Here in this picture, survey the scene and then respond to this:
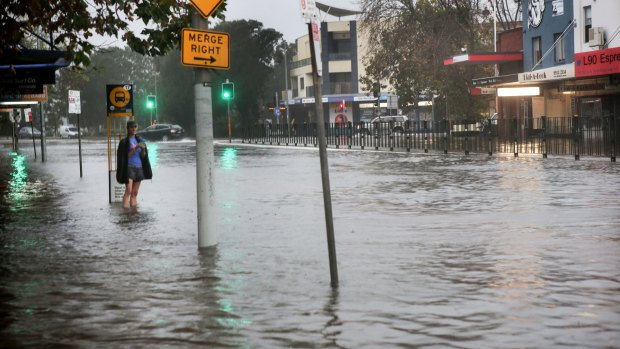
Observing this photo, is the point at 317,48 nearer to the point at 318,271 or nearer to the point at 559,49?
the point at 318,271

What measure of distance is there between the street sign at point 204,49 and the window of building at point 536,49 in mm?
44464

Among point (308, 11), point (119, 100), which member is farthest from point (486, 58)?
point (308, 11)

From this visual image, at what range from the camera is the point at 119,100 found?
70.9 feet

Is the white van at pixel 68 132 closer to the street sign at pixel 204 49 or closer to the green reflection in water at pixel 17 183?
the green reflection in water at pixel 17 183

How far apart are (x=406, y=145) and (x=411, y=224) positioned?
3187 centimetres

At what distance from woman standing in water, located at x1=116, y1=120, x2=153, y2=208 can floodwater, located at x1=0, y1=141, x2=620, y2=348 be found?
1.24ft

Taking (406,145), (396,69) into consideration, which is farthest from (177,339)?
(396,69)

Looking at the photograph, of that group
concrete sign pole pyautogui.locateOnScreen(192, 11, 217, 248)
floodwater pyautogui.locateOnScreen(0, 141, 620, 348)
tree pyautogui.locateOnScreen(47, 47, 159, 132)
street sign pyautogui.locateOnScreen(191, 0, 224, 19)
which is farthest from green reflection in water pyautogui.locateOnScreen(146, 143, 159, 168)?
tree pyautogui.locateOnScreen(47, 47, 159, 132)

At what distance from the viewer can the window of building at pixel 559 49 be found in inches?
1997

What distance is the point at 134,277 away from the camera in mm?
9984

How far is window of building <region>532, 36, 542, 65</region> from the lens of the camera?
54.3 m

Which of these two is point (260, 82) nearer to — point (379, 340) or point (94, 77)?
point (94, 77)

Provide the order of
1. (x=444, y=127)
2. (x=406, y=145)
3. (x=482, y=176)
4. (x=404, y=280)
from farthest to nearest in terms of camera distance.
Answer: (x=406, y=145)
(x=444, y=127)
(x=482, y=176)
(x=404, y=280)

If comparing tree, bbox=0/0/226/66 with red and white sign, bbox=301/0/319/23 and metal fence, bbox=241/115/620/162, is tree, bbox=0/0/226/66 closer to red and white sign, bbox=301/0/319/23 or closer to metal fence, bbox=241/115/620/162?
red and white sign, bbox=301/0/319/23
